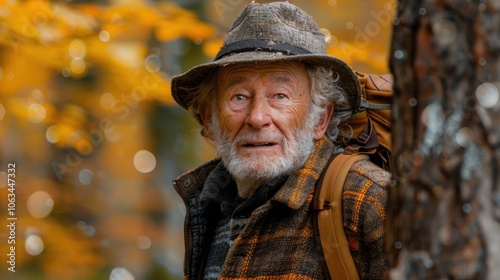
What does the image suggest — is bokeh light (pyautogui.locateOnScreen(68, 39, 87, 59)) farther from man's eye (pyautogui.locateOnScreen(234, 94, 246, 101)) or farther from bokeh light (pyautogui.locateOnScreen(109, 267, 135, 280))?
man's eye (pyautogui.locateOnScreen(234, 94, 246, 101))

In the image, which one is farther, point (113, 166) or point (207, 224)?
point (113, 166)

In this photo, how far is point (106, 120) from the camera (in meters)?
8.16

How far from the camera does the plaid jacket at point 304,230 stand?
2990 millimetres

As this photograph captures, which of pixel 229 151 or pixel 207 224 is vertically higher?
pixel 229 151

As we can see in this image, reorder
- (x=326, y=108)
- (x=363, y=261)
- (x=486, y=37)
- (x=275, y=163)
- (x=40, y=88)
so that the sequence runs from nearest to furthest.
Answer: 1. (x=486, y=37)
2. (x=363, y=261)
3. (x=275, y=163)
4. (x=326, y=108)
5. (x=40, y=88)

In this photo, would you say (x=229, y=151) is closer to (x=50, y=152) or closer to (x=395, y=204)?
(x=395, y=204)

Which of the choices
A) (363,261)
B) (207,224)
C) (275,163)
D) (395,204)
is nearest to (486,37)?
(395,204)

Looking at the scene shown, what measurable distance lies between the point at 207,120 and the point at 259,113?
61 cm

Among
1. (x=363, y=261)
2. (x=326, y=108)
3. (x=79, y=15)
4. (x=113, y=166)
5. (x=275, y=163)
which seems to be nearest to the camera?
(x=363, y=261)

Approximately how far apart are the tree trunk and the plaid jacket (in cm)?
136

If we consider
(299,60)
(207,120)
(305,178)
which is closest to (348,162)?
(305,178)

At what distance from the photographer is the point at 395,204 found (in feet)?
5.57

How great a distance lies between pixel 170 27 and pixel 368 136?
426 cm

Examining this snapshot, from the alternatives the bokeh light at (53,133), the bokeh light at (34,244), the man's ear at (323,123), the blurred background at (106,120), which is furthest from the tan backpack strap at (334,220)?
the bokeh light at (34,244)
